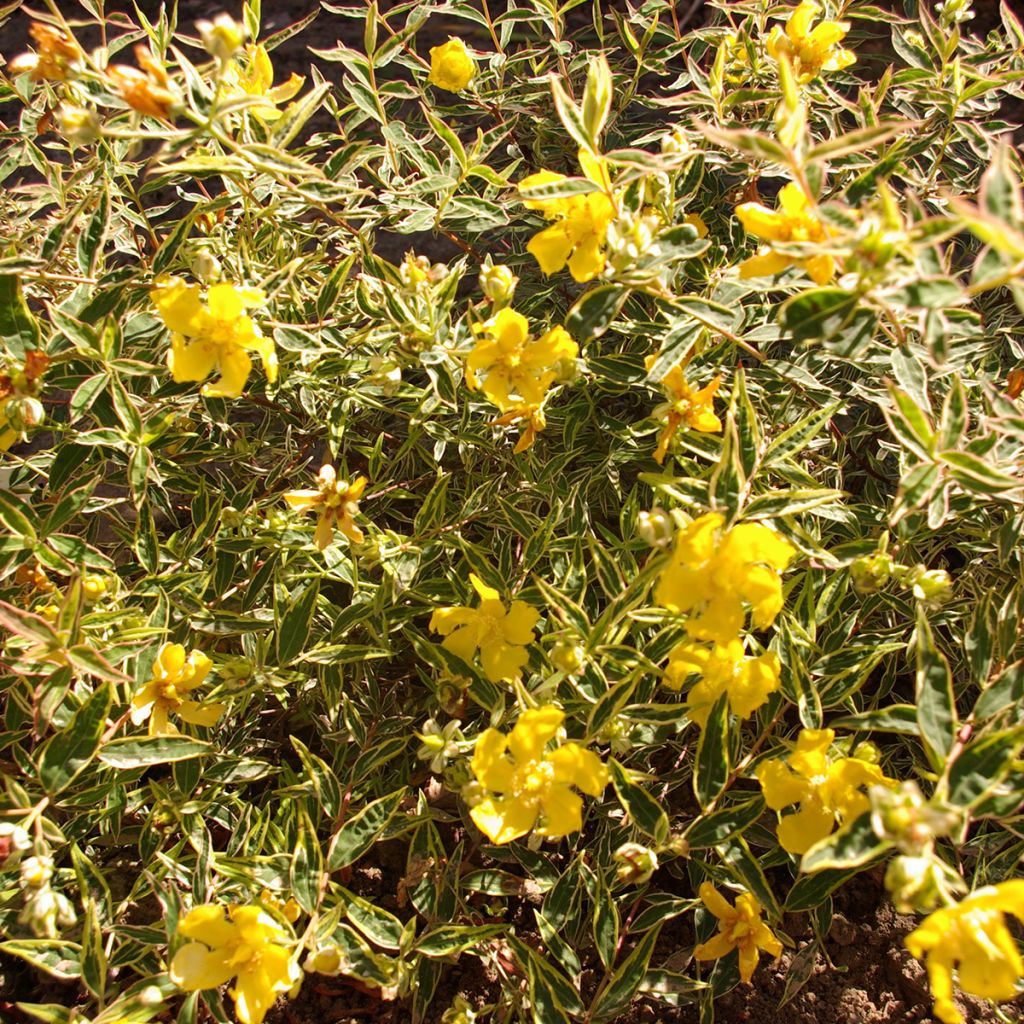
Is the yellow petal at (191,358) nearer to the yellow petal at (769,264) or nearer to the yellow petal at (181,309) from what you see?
the yellow petal at (181,309)

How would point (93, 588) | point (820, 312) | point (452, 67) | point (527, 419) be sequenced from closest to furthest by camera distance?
point (820, 312), point (93, 588), point (527, 419), point (452, 67)

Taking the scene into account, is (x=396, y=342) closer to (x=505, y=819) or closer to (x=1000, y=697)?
(x=505, y=819)

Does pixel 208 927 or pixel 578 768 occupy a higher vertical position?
pixel 578 768

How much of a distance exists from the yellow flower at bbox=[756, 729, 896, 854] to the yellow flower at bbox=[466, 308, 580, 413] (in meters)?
0.75

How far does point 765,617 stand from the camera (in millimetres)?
1285

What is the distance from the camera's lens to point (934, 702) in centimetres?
120

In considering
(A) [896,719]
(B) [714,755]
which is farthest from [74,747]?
(A) [896,719]

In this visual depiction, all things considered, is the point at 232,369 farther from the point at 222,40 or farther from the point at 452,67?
the point at 452,67

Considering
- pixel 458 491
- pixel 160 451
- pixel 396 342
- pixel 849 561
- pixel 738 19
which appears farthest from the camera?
pixel 738 19

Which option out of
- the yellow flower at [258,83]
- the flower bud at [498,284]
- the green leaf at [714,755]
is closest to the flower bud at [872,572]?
the green leaf at [714,755]

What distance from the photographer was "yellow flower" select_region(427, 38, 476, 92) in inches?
83.5

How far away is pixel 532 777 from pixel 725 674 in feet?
1.13

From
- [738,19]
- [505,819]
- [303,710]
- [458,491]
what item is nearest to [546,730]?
[505,819]

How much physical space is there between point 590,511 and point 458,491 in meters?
0.32
